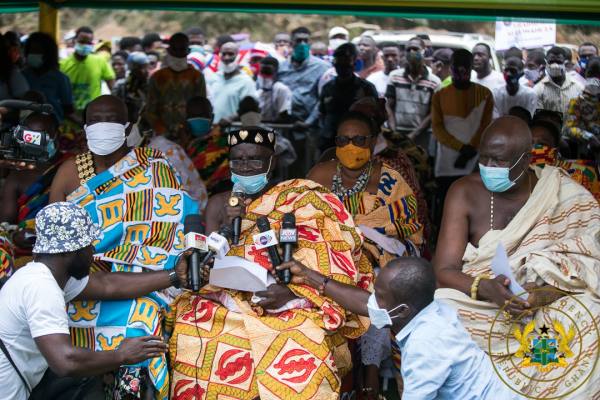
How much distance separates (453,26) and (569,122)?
15.2m

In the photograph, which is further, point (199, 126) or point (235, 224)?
point (199, 126)

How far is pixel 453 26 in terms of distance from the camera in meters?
24.3

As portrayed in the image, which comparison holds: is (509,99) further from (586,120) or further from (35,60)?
(35,60)

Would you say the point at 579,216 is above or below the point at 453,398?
A: above

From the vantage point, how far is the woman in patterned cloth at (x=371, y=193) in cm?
639

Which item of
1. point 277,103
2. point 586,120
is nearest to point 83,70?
point 277,103

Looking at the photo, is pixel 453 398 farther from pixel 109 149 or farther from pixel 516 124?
pixel 109 149

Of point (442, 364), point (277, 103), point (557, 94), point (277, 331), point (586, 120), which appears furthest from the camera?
point (277, 103)

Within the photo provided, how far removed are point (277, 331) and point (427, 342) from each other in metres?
1.40

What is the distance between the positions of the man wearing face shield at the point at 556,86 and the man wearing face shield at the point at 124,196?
17.3ft

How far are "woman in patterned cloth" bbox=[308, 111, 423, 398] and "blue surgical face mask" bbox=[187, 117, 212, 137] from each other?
2.62m

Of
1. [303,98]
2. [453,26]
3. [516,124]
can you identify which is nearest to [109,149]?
[516,124]

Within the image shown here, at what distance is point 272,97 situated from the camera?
1350 centimetres

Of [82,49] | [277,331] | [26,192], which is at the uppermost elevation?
[82,49]
